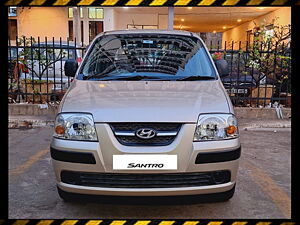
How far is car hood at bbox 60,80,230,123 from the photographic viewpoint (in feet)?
9.51

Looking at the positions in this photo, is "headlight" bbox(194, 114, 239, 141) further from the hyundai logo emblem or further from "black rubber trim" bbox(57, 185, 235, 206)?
"black rubber trim" bbox(57, 185, 235, 206)

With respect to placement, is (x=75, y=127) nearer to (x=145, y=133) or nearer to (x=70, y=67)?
(x=145, y=133)

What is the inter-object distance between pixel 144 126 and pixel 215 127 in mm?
617

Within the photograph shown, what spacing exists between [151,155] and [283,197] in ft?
6.12

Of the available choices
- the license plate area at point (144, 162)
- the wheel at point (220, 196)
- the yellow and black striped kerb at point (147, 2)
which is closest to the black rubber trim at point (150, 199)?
the wheel at point (220, 196)

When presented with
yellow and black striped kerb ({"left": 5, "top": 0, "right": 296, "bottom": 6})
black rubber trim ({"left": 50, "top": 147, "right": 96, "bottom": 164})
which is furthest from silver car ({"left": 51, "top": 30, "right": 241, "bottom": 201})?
yellow and black striped kerb ({"left": 5, "top": 0, "right": 296, "bottom": 6})

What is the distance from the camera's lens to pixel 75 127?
3.00 metres

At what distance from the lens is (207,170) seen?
2.90 m

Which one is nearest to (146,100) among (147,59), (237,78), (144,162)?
(144,162)

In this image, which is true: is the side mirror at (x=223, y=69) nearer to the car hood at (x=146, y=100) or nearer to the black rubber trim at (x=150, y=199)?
the car hood at (x=146, y=100)

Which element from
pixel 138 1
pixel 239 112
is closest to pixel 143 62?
pixel 138 1

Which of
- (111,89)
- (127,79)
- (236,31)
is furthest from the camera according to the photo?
(236,31)
